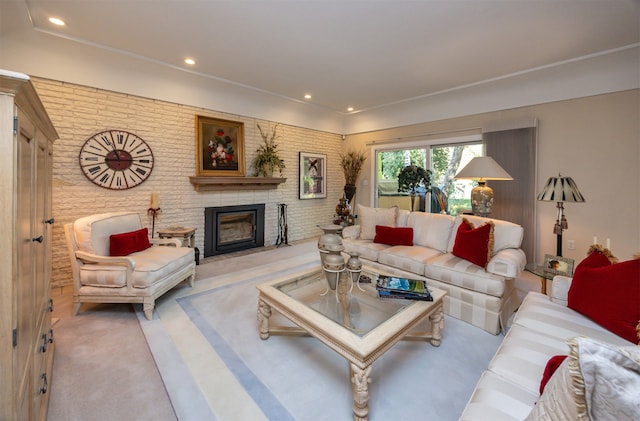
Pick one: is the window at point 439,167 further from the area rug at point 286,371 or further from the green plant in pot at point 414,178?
the area rug at point 286,371

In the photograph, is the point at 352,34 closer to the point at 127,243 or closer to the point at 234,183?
the point at 234,183

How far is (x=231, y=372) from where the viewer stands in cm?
179

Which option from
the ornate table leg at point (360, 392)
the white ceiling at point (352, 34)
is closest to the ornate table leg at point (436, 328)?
the ornate table leg at point (360, 392)

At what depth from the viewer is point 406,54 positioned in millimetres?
3229

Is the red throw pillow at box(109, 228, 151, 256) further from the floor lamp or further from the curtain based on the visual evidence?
the curtain

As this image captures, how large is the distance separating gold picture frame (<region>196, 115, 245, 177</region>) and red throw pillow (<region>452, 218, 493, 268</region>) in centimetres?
356

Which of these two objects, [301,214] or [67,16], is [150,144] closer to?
[67,16]

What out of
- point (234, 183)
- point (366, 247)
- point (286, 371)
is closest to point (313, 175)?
point (234, 183)

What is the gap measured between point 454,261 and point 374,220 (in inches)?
48.4

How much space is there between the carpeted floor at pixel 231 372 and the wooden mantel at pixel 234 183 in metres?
2.14

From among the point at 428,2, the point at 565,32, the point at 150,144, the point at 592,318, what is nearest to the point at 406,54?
the point at 428,2

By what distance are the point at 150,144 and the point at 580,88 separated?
5.91 meters

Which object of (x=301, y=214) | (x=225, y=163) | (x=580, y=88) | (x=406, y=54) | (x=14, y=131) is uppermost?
(x=406, y=54)

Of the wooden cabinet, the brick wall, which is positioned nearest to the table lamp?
the brick wall
